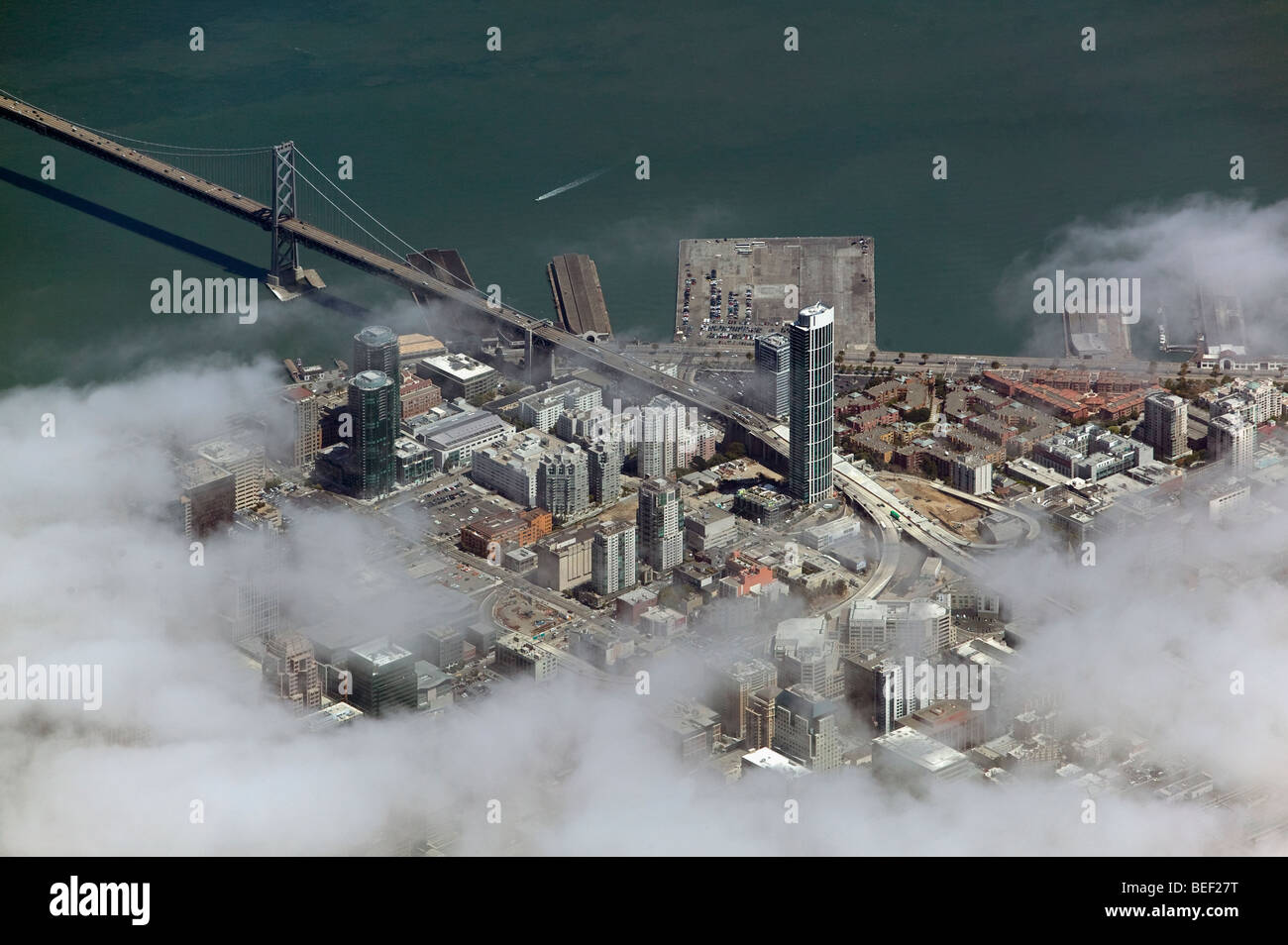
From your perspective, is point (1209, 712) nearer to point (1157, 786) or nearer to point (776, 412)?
point (1157, 786)

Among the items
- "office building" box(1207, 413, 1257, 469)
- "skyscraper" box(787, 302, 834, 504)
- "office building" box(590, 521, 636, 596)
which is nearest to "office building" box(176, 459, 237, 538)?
"office building" box(590, 521, 636, 596)

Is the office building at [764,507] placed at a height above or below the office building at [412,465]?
below

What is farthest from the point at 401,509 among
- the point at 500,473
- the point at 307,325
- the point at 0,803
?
the point at 0,803

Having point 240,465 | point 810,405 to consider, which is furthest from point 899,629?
point 240,465

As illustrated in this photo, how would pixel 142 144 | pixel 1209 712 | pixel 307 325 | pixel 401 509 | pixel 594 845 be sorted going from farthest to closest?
pixel 142 144
pixel 307 325
pixel 401 509
pixel 1209 712
pixel 594 845

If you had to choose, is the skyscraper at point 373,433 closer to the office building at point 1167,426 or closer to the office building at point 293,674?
the office building at point 293,674

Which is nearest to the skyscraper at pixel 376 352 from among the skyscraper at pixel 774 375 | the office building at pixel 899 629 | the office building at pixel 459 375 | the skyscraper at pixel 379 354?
the skyscraper at pixel 379 354

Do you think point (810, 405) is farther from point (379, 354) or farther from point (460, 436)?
point (379, 354)
